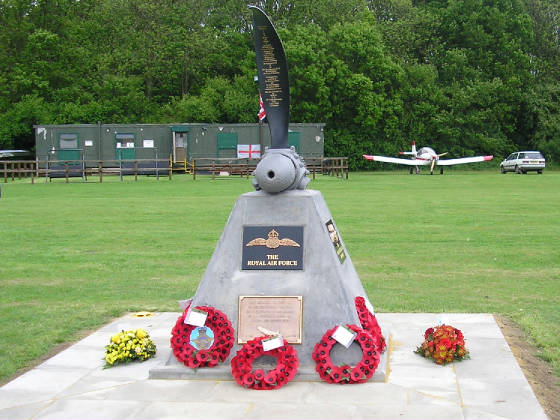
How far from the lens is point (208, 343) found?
5.95m

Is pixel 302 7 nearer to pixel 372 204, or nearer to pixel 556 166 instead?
pixel 556 166

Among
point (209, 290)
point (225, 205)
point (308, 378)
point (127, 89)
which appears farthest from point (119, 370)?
point (127, 89)

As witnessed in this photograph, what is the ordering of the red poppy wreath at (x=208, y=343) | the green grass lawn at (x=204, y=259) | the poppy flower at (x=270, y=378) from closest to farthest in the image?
the poppy flower at (x=270, y=378) < the red poppy wreath at (x=208, y=343) < the green grass lawn at (x=204, y=259)

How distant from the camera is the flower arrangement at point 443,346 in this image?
6.07 metres

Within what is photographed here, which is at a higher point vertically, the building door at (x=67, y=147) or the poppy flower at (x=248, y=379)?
the building door at (x=67, y=147)

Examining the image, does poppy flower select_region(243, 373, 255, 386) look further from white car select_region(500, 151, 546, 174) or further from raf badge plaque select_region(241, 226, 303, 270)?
white car select_region(500, 151, 546, 174)

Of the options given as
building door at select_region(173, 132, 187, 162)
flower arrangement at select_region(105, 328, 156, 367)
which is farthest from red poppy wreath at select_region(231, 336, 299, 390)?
building door at select_region(173, 132, 187, 162)

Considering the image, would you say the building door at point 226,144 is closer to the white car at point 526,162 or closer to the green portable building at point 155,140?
the green portable building at point 155,140

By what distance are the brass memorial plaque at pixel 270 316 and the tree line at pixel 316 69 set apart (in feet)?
148

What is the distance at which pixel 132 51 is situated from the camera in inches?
2114

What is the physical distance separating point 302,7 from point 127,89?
14.7 meters

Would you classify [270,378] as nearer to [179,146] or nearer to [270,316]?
[270,316]

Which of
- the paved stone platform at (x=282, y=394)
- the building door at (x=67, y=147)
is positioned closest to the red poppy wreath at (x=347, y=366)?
the paved stone platform at (x=282, y=394)

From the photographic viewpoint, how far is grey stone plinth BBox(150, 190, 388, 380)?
5941mm
